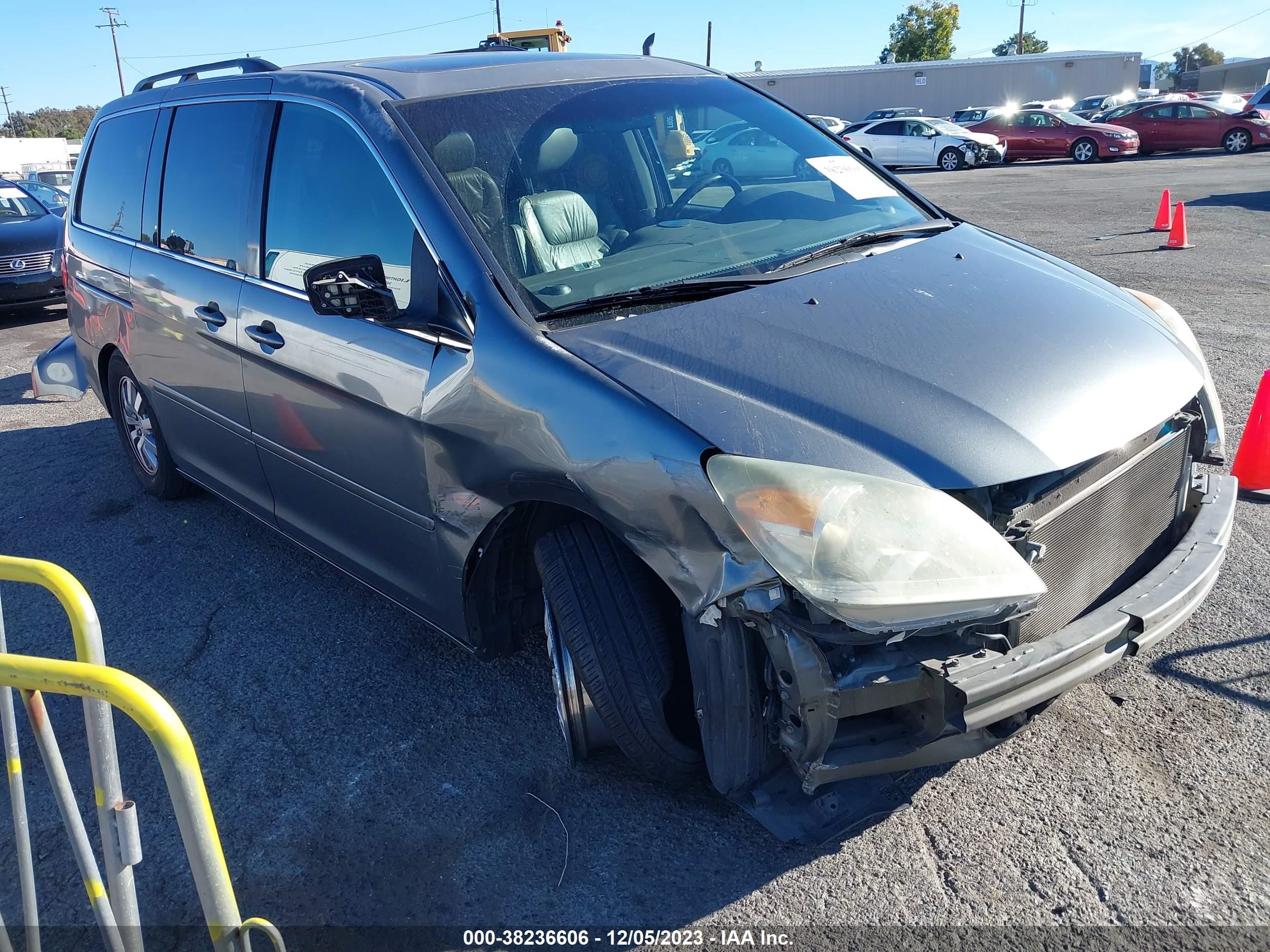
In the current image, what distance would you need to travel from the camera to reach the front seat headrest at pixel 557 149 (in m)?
3.01

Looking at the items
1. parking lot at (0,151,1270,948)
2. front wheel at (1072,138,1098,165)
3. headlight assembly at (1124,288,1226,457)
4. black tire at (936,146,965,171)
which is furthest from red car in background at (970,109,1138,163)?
headlight assembly at (1124,288,1226,457)

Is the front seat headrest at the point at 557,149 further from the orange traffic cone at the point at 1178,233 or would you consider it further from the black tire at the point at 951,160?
the black tire at the point at 951,160

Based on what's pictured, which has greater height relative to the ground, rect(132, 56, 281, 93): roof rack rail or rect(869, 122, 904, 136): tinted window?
rect(132, 56, 281, 93): roof rack rail

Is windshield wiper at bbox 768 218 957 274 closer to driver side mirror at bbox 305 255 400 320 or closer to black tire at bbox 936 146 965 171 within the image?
driver side mirror at bbox 305 255 400 320

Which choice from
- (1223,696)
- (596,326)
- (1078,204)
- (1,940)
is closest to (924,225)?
(596,326)

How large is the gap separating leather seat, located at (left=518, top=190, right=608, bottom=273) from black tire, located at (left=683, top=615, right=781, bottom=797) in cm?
115

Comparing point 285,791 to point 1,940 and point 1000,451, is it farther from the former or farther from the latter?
point 1000,451

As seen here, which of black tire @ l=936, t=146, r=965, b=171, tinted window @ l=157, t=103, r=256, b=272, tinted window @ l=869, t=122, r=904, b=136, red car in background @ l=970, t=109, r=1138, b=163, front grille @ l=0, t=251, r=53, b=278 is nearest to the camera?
tinted window @ l=157, t=103, r=256, b=272

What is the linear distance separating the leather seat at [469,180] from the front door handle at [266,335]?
860 millimetres

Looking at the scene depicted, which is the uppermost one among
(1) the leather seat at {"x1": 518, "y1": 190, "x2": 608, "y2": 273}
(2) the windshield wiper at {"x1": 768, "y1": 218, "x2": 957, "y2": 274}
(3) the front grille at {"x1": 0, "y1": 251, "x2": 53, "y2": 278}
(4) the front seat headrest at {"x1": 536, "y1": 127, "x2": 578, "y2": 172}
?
(4) the front seat headrest at {"x1": 536, "y1": 127, "x2": 578, "y2": 172}

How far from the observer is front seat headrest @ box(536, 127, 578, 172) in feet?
9.88

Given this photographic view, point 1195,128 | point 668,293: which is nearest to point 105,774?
point 668,293

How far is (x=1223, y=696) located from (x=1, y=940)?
3219 mm

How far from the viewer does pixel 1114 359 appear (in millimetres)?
2547
